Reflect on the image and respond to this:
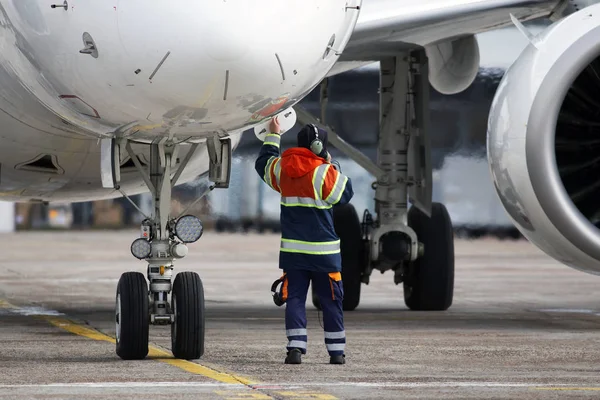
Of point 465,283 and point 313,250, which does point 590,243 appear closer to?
point 313,250

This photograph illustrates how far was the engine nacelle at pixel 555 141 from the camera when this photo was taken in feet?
30.4

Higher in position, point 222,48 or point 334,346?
point 222,48

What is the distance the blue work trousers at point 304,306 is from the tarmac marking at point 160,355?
25.1 inches

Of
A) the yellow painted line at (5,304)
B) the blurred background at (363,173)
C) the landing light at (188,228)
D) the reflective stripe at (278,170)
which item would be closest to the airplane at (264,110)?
the landing light at (188,228)

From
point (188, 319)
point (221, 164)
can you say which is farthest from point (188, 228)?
point (188, 319)

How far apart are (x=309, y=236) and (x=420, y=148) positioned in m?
4.37

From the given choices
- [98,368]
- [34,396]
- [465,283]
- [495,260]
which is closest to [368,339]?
[98,368]

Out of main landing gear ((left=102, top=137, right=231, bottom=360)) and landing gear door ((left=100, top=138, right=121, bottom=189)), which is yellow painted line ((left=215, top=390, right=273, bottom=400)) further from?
landing gear door ((left=100, top=138, right=121, bottom=189))

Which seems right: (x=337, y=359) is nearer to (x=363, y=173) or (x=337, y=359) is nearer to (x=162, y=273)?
(x=162, y=273)

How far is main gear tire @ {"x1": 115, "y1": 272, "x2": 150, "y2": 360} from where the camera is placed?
816 cm

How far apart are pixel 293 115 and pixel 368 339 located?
1749 mm

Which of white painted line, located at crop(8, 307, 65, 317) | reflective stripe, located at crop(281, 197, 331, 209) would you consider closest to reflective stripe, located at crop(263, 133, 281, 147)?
reflective stripe, located at crop(281, 197, 331, 209)

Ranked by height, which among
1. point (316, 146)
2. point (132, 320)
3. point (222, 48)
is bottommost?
point (132, 320)

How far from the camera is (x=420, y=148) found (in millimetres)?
12523
